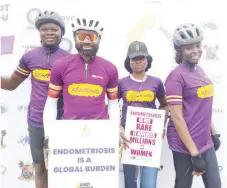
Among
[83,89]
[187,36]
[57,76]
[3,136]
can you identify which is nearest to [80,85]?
[83,89]

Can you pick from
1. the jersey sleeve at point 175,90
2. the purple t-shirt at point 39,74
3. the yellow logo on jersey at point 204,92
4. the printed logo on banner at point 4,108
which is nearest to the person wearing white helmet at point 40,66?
the purple t-shirt at point 39,74

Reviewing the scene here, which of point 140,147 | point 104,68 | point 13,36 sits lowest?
point 140,147

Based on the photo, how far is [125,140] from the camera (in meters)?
2.94

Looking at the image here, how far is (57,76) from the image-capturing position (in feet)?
8.44

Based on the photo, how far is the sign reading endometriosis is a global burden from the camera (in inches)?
92.1

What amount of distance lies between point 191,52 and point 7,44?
1.82 m

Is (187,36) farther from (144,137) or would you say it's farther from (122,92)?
(144,137)

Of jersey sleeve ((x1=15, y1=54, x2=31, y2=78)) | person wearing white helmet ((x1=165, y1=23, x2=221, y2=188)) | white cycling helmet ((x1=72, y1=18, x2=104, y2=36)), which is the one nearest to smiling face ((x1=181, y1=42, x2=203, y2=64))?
person wearing white helmet ((x1=165, y1=23, x2=221, y2=188))

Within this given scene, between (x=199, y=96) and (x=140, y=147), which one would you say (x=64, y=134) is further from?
(x=199, y=96)

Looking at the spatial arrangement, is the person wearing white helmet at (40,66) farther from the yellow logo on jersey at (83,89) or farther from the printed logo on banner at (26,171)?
the printed logo on banner at (26,171)

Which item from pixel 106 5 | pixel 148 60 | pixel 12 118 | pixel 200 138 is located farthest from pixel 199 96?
pixel 12 118

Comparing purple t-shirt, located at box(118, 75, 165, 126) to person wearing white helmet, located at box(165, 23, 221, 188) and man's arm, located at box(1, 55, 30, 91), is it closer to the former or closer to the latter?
person wearing white helmet, located at box(165, 23, 221, 188)

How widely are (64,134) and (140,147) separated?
91cm

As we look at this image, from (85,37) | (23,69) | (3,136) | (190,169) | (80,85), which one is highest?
(85,37)
